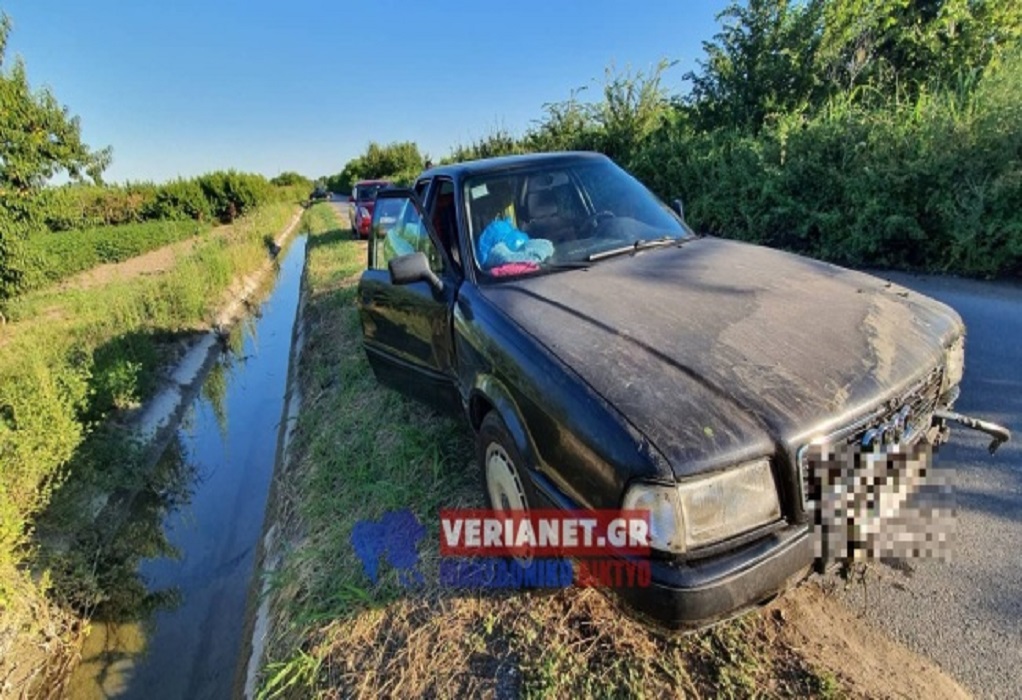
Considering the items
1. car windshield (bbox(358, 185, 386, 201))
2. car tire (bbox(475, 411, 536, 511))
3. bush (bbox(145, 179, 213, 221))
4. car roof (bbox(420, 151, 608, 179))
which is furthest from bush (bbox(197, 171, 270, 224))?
car tire (bbox(475, 411, 536, 511))

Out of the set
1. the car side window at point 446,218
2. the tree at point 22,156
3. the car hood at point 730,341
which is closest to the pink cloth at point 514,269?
the car hood at point 730,341

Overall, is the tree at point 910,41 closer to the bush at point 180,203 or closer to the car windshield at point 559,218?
the car windshield at point 559,218

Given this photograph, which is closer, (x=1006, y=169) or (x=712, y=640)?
(x=712, y=640)

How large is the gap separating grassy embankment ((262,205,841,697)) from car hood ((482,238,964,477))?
0.76 metres

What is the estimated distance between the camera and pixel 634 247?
2998 millimetres

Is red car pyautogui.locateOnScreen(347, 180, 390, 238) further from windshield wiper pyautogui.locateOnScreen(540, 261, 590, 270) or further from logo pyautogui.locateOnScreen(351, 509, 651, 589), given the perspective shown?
logo pyautogui.locateOnScreen(351, 509, 651, 589)

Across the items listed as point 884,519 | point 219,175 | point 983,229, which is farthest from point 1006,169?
point 219,175

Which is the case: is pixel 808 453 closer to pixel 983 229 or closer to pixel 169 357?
pixel 983 229

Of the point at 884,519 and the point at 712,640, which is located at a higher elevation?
the point at 884,519

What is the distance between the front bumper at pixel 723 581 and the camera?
1478 millimetres

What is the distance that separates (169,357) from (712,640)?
8.64m

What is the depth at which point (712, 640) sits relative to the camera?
6.58ft

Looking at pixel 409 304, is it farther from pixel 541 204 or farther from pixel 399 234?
pixel 541 204

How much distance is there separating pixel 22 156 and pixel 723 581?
14185 mm
